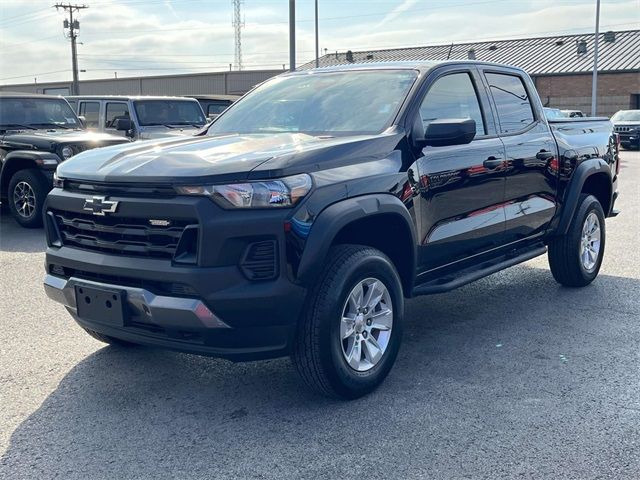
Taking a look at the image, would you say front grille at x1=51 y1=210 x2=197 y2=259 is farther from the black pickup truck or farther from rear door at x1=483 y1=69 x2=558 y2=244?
rear door at x1=483 y1=69 x2=558 y2=244

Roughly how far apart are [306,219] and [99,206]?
1.11 meters

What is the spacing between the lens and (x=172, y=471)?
3164 millimetres

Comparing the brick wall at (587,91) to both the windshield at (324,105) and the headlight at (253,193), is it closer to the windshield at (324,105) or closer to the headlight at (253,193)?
the windshield at (324,105)

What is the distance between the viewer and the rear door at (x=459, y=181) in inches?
175

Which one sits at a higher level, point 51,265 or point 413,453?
point 51,265

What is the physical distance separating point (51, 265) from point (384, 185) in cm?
196

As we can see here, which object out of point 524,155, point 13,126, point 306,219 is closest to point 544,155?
point 524,155

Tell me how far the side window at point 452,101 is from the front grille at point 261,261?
5.23ft

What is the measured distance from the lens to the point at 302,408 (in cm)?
383

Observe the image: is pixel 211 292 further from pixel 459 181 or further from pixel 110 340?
pixel 459 181

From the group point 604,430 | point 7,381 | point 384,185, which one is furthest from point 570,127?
point 7,381

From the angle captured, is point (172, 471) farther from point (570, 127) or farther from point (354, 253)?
point (570, 127)

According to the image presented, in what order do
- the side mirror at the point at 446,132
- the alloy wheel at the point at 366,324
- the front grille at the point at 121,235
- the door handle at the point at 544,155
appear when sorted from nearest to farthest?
the front grille at the point at 121,235
the alloy wheel at the point at 366,324
the side mirror at the point at 446,132
the door handle at the point at 544,155

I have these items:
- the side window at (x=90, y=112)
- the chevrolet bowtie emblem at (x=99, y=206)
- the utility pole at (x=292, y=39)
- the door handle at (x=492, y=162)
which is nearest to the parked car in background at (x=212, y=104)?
the side window at (x=90, y=112)
